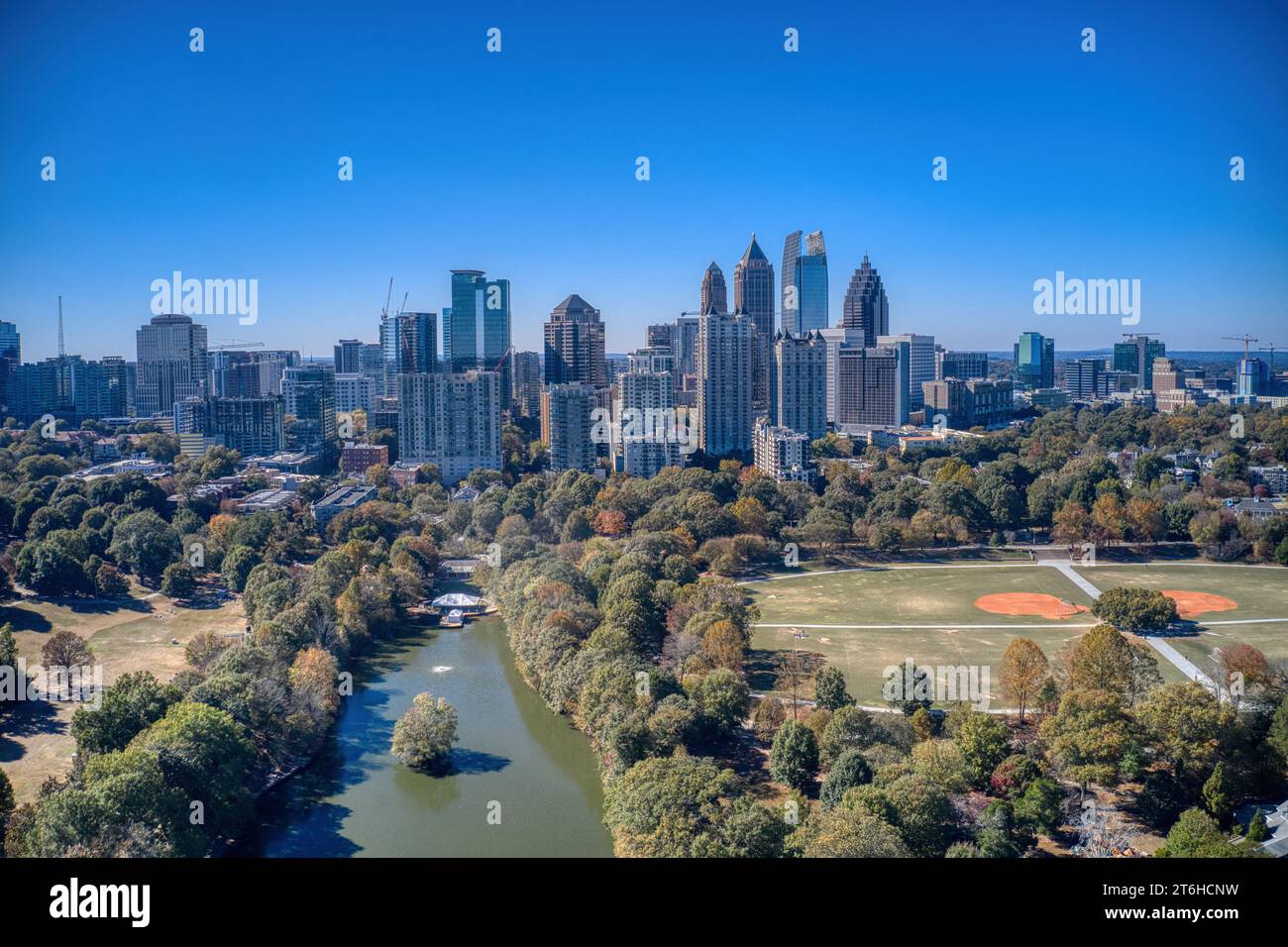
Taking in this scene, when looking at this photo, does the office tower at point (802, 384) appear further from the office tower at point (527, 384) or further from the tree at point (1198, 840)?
the tree at point (1198, 840)

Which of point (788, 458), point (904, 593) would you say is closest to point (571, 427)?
point (788, 458)

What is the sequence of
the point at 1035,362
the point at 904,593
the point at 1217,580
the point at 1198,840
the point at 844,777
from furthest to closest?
the point at 1035,362, the point at 1217,580, the point at 904,593, the point at 844,777, the point at 1198,840

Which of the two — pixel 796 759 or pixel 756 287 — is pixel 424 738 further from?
pixel 756 287

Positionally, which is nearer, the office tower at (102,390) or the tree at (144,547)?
the tree at (144,547)

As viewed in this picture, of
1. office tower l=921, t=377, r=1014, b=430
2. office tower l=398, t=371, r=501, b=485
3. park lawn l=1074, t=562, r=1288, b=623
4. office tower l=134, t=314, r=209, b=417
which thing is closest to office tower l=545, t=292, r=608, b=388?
office tower l=398, t=371, r=501, b=485

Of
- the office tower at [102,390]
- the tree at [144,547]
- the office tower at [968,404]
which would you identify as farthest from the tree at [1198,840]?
the office tower at [968,404]
